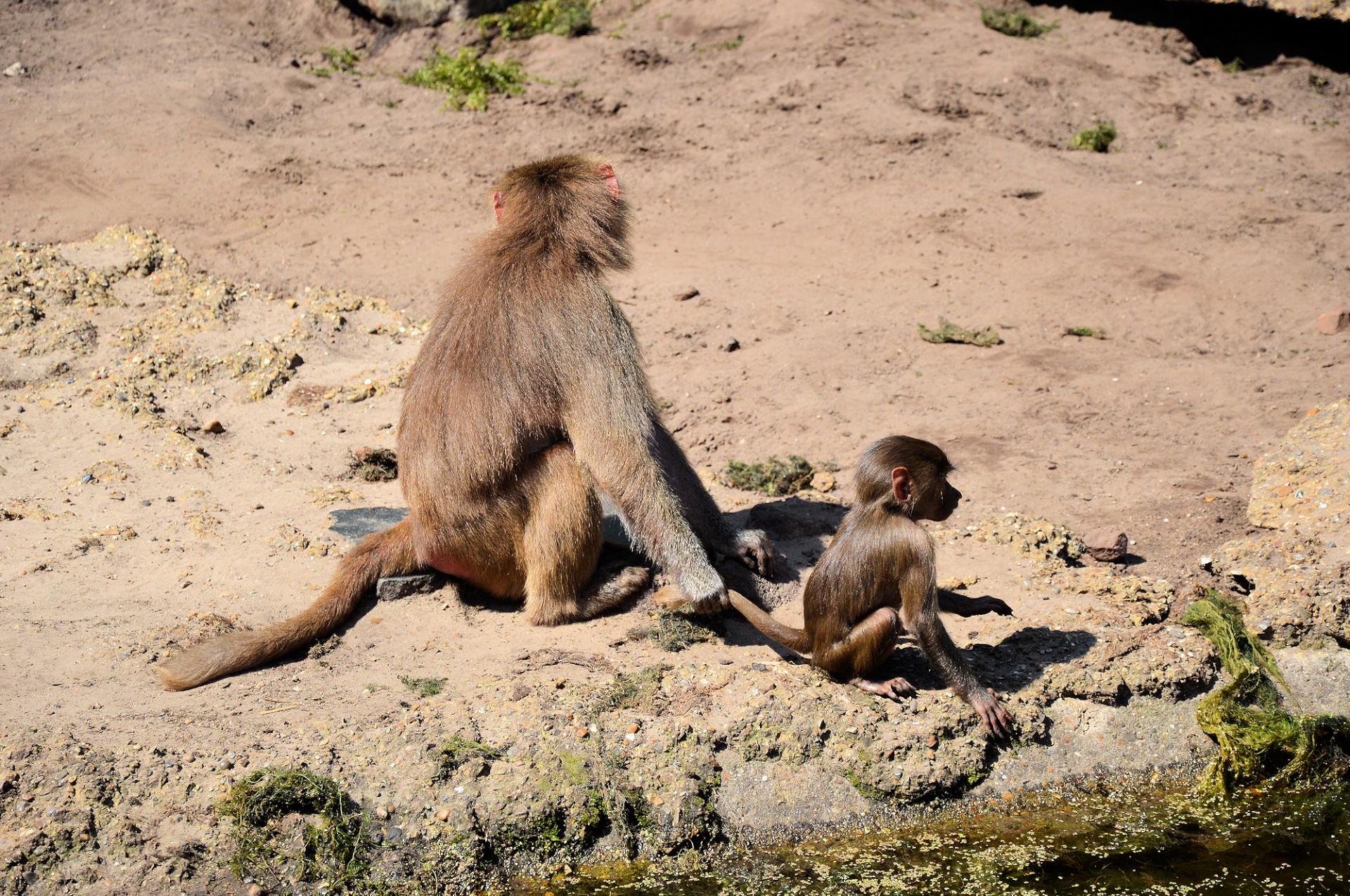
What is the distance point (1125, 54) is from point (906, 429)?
28.5 ft

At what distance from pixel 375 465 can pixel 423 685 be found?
2.67 meters

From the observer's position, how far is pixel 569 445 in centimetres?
566

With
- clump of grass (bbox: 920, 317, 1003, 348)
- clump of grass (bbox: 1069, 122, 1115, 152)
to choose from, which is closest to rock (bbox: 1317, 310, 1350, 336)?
clump of grass (bbox: 920, 317, 1003, 348)

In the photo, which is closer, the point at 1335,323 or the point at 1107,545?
the point at 1107,545

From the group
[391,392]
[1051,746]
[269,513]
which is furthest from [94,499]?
[1051,746]

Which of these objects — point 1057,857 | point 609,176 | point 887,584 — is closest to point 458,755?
point 887,584

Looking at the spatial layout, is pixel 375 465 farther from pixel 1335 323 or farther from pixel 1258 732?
pixel 1335 323

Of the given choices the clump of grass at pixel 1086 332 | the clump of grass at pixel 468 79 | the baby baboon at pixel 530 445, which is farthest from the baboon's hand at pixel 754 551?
the clump of grass at pixel 468 79

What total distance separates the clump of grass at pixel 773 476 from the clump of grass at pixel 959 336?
6.72ft

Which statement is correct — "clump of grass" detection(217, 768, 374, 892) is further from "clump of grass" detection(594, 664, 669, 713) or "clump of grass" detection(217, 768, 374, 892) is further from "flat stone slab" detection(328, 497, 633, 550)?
"flat stone slab" detection(328, 497, 633, 550)

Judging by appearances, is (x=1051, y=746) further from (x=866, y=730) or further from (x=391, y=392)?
(x=391, y=392)

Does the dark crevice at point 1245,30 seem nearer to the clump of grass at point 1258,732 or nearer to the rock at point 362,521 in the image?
the clump of grass at point 1258,732

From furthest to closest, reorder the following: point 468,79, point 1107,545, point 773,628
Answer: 1. point 468,79
2. point 1107,545
3. point 773,628

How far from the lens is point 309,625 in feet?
18.3
